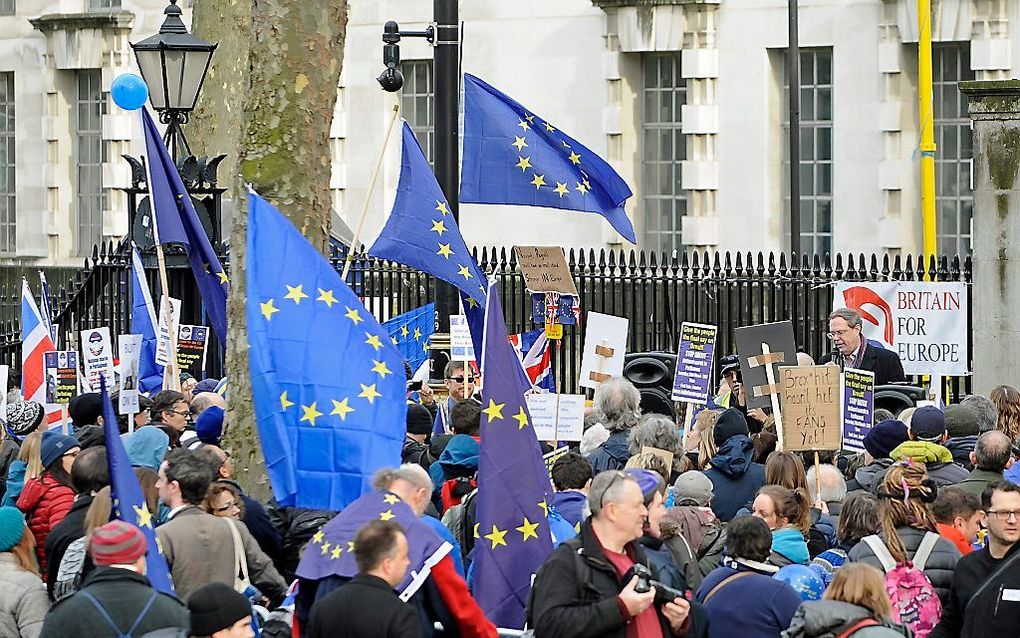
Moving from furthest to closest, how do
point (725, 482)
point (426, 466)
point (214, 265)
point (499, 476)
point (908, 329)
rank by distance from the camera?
point (908, 329), point (214, 265), point (426, 466), point (725, 482), point (499, 476)

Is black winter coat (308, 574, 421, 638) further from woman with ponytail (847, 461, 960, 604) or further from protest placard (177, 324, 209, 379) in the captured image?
protest placard (177, 324, 209, 379)

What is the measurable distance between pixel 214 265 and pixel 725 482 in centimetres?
501

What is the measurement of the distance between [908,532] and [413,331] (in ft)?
23.2

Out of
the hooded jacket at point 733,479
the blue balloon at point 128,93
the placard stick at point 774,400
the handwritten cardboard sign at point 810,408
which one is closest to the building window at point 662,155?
the blue balloon at point 128,93

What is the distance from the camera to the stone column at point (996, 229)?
1612cm

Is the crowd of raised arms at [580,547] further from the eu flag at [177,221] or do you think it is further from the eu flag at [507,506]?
the eu flag at [177,221]

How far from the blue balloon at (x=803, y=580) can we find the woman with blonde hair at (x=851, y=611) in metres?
0.67

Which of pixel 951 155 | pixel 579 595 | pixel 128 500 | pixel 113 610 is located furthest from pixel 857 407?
pixel 951 155

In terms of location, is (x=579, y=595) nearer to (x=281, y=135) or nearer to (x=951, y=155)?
(x=281, y=135)

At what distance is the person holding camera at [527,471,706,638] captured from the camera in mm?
6684

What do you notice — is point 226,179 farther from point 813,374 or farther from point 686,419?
point 813,374

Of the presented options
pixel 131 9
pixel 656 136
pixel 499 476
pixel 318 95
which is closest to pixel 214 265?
pixel 318 95

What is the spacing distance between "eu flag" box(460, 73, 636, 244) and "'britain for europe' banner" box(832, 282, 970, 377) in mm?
2860

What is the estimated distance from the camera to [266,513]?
28.8 ft
